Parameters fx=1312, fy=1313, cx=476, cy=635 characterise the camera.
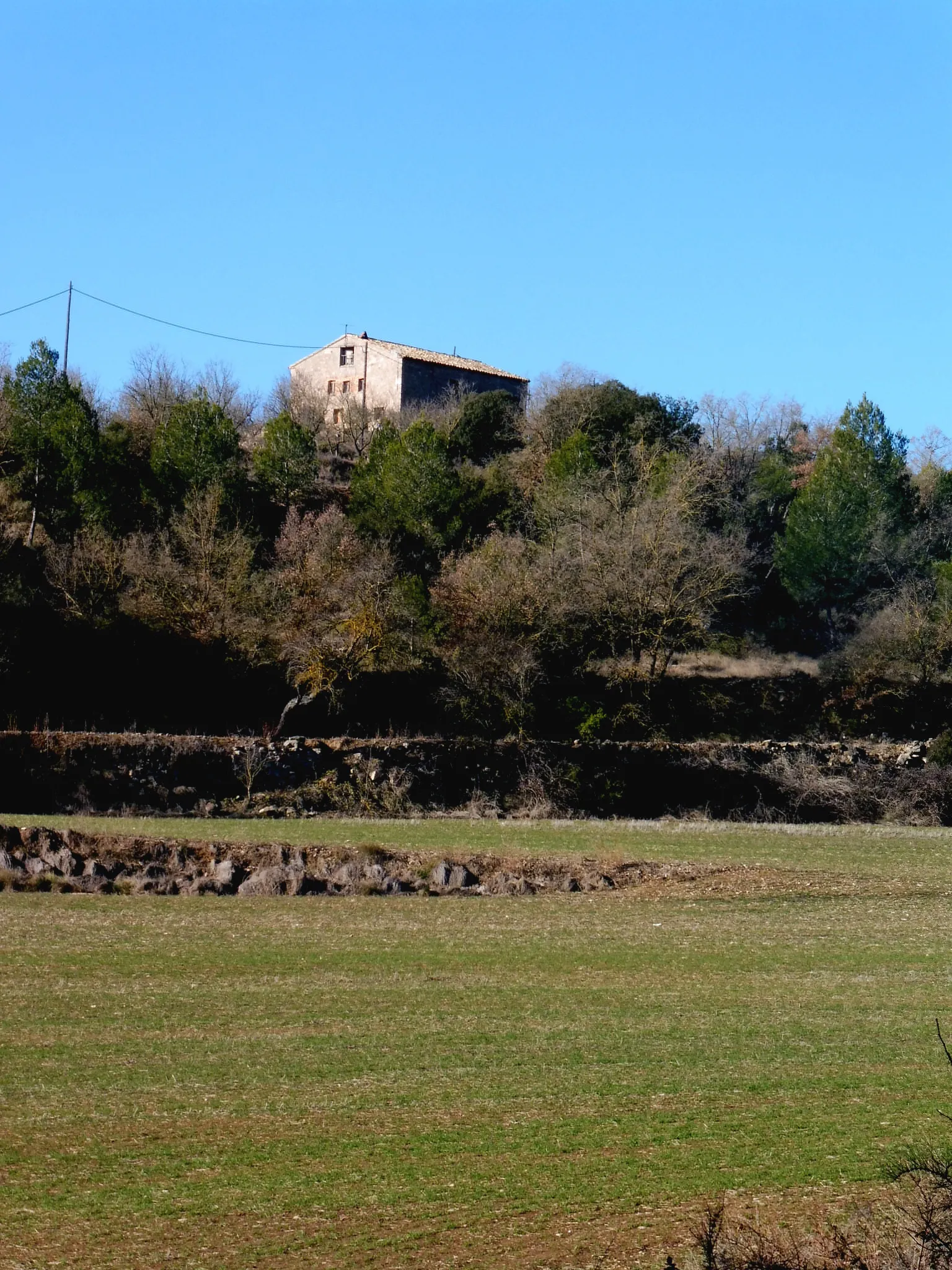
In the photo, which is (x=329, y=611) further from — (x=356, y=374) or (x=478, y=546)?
(x=356, y=374)

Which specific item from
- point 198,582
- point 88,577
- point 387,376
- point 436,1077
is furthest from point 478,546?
point 436,1077

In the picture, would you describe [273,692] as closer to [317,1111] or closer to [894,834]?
[894,834]

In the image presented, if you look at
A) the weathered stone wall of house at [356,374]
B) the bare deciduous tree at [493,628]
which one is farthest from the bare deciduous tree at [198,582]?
the weathered stone wall of house at [356,374]

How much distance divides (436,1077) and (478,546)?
145 feet

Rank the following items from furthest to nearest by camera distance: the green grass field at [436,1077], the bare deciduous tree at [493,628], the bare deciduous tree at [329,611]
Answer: the bare deciduous tree at [329,611], the bare deciduous tree at [493,628], the green grass field at [436,1077]

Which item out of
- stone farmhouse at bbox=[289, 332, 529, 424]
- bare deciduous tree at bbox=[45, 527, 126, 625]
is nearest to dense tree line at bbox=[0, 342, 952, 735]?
bare deciduous tree at bbox=[45, 527, 126, 625]

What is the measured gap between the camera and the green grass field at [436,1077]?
7629mm

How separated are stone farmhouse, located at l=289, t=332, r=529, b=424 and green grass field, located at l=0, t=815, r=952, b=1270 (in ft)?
197

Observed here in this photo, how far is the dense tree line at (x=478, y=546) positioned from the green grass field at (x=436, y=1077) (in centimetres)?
2592

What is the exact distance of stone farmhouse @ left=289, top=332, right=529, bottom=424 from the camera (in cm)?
7781

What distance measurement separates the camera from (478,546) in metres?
54.3

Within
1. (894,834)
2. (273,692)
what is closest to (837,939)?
(894,834)

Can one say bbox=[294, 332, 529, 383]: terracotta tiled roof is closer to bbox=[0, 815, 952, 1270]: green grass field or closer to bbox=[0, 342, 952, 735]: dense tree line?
bbox=[0, 342, 952, 735]: dense tree line

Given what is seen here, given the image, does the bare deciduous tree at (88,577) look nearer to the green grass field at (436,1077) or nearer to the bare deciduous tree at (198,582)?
the bare deciduous tree at (198,582)
